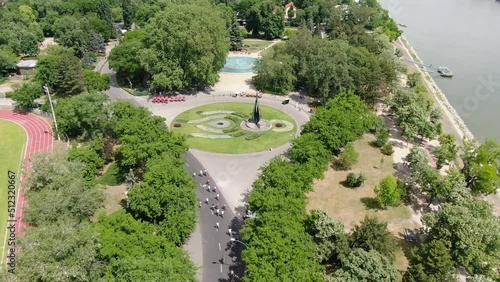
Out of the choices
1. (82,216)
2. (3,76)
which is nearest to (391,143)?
(82,216)

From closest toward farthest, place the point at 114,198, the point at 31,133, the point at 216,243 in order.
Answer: the point at 216,243 < the point at 114,198 < the point at 31,133

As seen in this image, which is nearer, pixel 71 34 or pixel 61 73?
pixel 61 73

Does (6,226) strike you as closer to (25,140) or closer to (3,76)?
(25,140)

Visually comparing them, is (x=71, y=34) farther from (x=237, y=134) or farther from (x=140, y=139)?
(x=140, y=139)

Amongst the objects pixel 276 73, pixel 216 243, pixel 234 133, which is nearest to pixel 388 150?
pixel 234 133

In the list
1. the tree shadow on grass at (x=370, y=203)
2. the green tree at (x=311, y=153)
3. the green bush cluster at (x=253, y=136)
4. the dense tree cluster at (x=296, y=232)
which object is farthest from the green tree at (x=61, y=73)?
the tree shadow on grass at (x=370, y=203)
